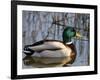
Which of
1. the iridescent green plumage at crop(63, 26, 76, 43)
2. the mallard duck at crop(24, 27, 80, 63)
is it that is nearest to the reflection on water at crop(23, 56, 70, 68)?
the mallard duck at crop(24, 27, 80, 63)

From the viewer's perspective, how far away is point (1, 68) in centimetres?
187

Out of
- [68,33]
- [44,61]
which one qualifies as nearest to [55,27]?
[68,33]

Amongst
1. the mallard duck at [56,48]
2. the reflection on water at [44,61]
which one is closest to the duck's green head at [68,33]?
the mallard duck at [56,48]

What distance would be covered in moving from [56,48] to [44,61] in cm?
15

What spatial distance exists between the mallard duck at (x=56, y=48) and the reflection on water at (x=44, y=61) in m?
0.03

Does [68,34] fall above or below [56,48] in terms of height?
above

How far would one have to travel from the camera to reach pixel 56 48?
201cm

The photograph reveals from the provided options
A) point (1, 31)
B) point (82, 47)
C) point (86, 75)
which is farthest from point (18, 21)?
point (86, 75)

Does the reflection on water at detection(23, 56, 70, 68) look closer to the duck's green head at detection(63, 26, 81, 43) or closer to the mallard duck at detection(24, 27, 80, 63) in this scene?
the mallard duck at detection(24, 27, 80, 63)

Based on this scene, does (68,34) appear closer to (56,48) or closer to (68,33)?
(68,33)

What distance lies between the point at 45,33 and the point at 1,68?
0.46m

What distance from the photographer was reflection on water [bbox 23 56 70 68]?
76.1 inches

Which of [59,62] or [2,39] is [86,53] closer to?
[59,62]

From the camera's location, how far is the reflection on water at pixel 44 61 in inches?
76.1
